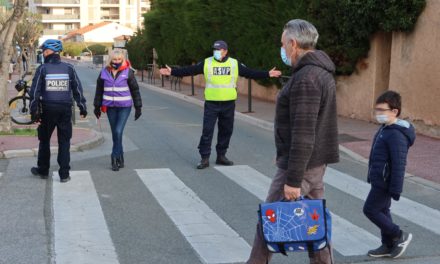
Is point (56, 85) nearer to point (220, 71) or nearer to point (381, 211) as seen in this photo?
point (220, 71)

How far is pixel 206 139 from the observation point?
9.08 metres

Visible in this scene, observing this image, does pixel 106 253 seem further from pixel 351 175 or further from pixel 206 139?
pixel 351 175

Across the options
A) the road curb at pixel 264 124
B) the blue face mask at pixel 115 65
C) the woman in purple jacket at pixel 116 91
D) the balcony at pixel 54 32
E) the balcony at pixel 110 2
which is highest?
the balcony at pixel 110 2

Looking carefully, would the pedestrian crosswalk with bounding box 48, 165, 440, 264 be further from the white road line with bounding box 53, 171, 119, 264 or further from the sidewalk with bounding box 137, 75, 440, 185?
the sidewalk with bounding box 137, 75, 440, 185

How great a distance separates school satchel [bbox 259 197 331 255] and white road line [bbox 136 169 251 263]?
1.34m

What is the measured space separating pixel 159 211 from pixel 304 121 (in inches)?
133

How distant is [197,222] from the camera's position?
20.4ft

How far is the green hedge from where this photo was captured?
13.1 meters

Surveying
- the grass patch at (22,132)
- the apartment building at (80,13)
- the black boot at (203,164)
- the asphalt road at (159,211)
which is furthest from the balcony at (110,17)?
the black boot at (203,164)

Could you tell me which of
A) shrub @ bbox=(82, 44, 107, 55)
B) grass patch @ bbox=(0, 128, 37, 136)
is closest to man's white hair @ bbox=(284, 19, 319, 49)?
grass patch @ bbox=(0, 128, 37, 136)

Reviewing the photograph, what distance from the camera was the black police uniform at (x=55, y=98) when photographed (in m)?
7.81

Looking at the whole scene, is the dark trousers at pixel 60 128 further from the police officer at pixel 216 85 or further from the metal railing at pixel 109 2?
the metal railing at pixel 109 2

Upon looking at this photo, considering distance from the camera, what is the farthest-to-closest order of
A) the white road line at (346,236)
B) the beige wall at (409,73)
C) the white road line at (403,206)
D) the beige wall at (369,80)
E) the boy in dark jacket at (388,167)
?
the beige wall at (369,80), the beige wall at (409,73), the white road line at (403,206), the white road line at (346,236), the boy in dark jacket at (388,167)

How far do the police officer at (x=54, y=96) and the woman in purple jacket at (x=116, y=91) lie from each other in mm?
699
